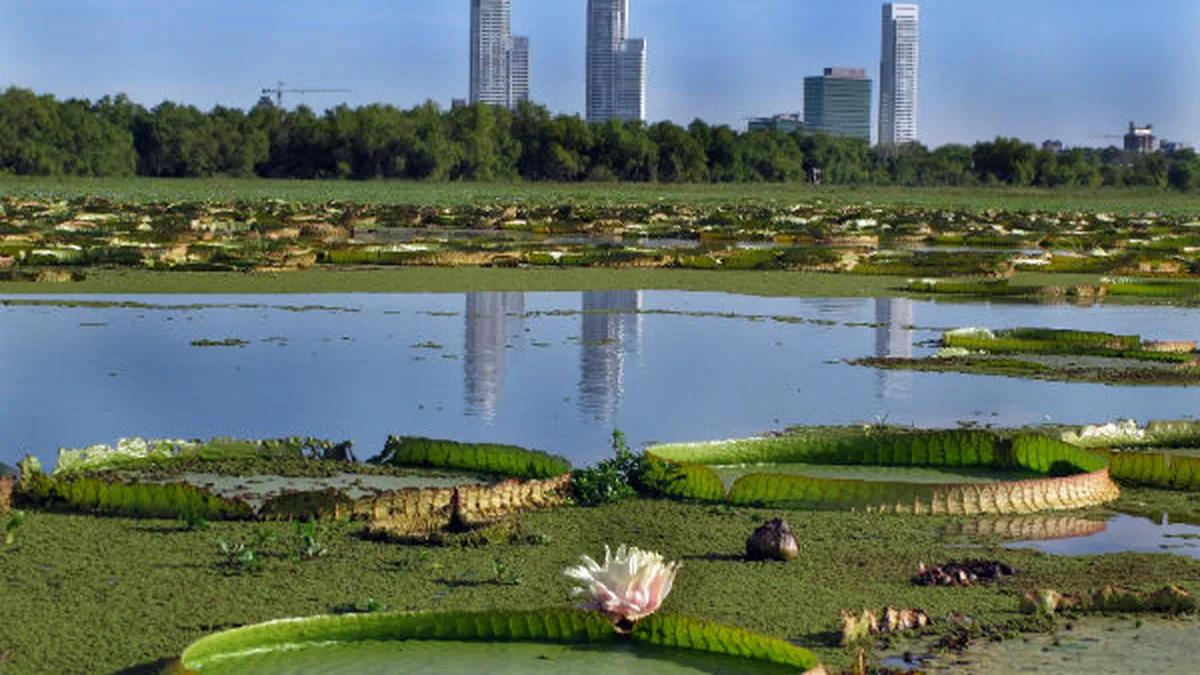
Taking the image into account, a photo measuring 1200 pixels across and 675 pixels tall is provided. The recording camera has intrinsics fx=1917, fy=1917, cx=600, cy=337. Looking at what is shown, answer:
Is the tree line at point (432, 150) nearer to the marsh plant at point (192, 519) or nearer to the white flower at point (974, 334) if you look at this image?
the white flower at point (974, 334)

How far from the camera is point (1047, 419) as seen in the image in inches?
329

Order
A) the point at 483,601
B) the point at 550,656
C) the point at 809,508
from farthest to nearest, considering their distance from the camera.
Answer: the point at 809,508 → the point at 483,601 → the point at 550,656

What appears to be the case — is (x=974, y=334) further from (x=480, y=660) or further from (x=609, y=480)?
(x=480, y=660)

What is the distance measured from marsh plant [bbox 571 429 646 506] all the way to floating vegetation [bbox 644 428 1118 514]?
0.07 metres

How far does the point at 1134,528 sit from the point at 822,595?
1.51 metres

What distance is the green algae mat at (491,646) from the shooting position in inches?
154

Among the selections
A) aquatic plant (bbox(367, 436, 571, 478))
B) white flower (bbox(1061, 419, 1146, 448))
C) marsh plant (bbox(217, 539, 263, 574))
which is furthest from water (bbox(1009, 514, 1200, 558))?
marsh plant (bbox(217, 539, 263, 574))

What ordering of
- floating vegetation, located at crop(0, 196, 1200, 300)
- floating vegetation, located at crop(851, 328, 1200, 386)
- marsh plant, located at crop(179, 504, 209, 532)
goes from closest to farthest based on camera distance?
marsh plant, located at crop(179, 504, 209, 532) < floating vegetation, located at crop(851, 328, 1200, 386) < floating vegetation, located at crop(0, 196, 1200, 300)

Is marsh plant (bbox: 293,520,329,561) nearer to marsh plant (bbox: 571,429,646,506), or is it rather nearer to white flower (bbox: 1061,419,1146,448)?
marsh plant (bbox: 571,429,646,506)

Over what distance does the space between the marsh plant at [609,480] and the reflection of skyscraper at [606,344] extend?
1.83 metres

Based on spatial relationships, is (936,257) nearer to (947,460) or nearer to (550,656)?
(947,460)

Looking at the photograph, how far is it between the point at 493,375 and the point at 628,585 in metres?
5.68

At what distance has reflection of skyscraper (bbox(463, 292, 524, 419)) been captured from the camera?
883 centimetres

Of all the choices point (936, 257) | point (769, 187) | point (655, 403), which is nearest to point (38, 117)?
point (769, 187)
